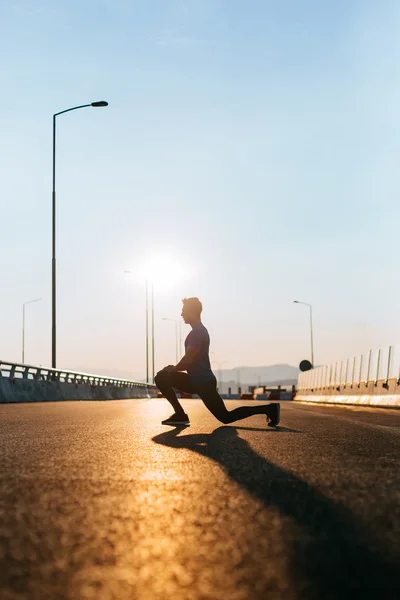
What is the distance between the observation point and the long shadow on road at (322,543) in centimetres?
239

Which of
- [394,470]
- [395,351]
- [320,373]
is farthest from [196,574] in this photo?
[320,373]

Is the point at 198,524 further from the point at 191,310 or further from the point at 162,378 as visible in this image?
the point at 162,378

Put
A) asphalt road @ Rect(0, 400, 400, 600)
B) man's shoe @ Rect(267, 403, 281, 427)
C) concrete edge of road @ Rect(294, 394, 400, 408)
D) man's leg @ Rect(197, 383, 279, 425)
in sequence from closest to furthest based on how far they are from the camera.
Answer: asphalt road @ Rect(0, 400, 400, 600) < man's leg @ Rect(197, 383, 279, 425) < man's shoe @ Rect(267, 403, 281, 427) < concrete edge of road @ Rect(294, 394, 400, 408)

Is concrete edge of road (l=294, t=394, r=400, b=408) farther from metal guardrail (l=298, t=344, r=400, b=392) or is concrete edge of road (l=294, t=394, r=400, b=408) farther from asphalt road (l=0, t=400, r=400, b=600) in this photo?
asphalt road (l=0, t=400, r=400, b=600)

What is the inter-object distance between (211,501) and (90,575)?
1650mm

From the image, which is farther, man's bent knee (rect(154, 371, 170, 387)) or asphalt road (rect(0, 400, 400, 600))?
man's bent knee (rect(154, 371, 170, 387))

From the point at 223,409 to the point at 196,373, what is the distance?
649 millimetres

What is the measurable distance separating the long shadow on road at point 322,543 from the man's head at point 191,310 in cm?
416

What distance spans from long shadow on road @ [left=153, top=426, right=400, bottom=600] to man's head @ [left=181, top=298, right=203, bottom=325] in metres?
4.16

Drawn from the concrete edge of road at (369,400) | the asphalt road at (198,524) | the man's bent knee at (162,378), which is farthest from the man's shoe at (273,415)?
the concrete edge of road at (369,400)

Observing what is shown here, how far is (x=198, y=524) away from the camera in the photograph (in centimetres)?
341

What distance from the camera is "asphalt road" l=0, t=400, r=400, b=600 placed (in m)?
2.39

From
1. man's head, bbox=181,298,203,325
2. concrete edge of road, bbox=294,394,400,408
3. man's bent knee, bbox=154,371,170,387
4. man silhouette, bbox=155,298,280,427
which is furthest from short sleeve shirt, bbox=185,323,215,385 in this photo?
concrete edge of road, bbox=294,394,400,408

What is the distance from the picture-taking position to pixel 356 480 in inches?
193
